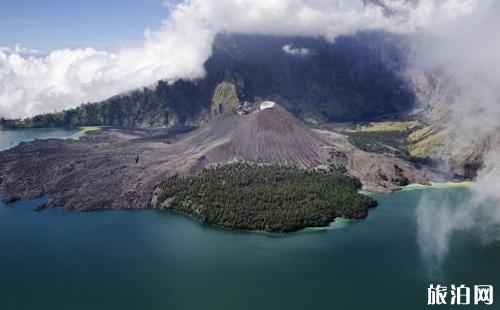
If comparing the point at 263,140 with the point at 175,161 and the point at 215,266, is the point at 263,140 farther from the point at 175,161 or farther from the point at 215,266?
the point at 215,266

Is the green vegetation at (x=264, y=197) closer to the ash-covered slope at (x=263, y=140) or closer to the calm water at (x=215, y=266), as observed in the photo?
the calm water at (x=215, y=266)

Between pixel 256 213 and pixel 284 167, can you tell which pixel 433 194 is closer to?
pixel 284 167

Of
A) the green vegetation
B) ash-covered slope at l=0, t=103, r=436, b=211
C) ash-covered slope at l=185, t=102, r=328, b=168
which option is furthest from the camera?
ash-covered slope at l=185, t=102, r=328, b=168

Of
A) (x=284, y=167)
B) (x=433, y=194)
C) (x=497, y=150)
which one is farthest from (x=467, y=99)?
(x=284, y=167)

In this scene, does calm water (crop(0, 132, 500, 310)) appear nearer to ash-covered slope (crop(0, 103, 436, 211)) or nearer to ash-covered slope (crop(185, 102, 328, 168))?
ash-covered slope (crop(0, 103, 436, 211))

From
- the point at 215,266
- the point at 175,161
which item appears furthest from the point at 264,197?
the point at 175,161

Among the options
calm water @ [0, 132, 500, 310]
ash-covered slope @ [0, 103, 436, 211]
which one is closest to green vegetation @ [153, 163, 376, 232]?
calm water @ [0, 132, 500, 310]
